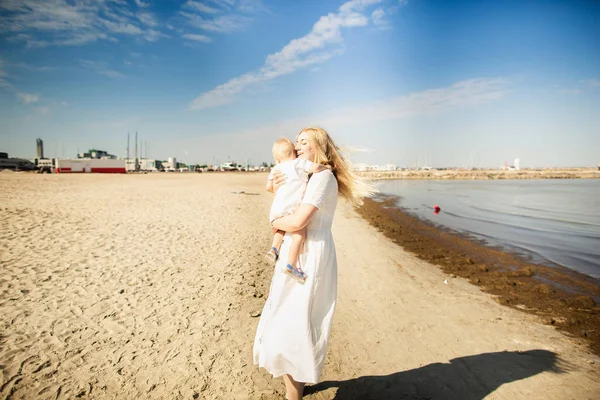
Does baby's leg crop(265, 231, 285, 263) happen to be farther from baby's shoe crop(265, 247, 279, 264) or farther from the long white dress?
the long white dress

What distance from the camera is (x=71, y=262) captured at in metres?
7.64

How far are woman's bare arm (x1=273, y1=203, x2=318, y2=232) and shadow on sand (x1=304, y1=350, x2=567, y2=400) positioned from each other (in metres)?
2.29

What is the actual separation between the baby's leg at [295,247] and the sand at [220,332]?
1.99 m

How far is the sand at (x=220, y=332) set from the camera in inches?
148

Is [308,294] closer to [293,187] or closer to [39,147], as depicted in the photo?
[293,187]

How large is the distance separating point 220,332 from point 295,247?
3.25 metres

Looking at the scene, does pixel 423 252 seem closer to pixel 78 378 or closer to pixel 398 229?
pixel 398 229

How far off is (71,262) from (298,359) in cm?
743

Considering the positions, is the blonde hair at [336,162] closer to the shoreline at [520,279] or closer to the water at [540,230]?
the water at [540,230]

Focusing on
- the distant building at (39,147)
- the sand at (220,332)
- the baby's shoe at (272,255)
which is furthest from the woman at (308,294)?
the distant building at (39,147)

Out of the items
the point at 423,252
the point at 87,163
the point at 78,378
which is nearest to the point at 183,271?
the point at 78,378

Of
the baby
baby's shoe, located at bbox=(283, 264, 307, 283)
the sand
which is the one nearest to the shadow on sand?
the sand

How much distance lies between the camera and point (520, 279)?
804cm

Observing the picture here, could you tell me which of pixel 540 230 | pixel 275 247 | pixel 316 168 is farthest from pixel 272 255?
pixel 540 230
